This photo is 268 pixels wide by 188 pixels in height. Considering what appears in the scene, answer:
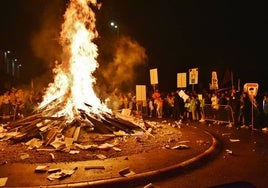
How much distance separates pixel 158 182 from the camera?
8.23 m

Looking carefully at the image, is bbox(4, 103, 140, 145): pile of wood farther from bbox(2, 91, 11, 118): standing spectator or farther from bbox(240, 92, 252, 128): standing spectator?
bbox(2, 91, 11, 118): standing spectator

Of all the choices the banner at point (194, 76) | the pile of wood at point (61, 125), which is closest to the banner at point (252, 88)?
the banner at point (194, 76)

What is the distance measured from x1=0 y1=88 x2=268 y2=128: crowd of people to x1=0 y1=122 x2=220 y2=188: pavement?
272 inches

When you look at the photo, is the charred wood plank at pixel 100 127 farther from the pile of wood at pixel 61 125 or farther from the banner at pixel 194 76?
the banner at pixel 194 76

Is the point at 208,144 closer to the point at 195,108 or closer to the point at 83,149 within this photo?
the point at 83,149

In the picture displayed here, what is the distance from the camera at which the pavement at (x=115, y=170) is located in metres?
7.95

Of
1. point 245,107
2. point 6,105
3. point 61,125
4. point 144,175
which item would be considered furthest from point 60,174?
point 6,105

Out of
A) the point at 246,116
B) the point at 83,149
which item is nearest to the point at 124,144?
the point at 83,149

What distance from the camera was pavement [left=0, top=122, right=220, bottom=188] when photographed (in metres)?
7.95

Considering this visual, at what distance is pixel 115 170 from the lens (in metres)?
8.91

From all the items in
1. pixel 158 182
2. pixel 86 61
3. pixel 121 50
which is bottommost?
pixel 158 182

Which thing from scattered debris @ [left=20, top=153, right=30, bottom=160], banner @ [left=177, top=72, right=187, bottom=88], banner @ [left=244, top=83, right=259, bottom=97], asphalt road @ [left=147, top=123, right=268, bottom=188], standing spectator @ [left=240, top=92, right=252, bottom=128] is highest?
banner @ [left=177, top=72, right=187, bottom=88]

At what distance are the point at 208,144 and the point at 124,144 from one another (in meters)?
3.04

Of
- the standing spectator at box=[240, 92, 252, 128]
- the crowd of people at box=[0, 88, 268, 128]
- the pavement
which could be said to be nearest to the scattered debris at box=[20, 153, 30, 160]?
the pavement
